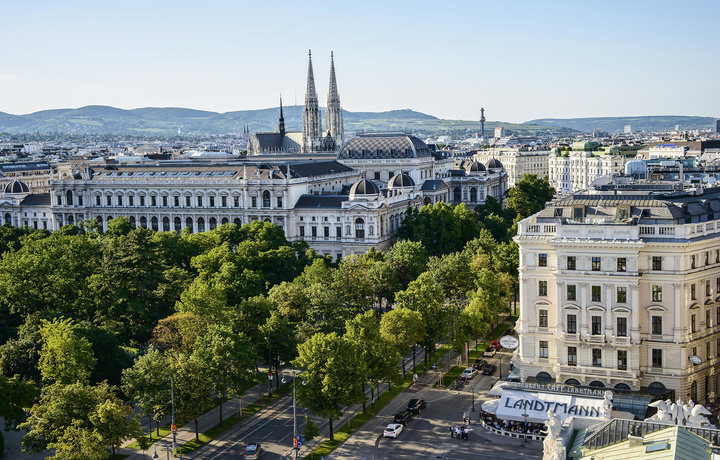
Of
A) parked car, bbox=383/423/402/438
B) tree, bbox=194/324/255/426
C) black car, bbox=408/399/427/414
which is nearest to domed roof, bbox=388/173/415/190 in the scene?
black car, bbox=408/399/427/414

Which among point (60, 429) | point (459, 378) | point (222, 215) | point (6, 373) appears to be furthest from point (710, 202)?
point (222, 215)

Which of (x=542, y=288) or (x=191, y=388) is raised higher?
(x=542, y=288)

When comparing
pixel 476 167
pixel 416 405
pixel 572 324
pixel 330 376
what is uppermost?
pixel 476 167

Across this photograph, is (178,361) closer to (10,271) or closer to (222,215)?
(10,271)

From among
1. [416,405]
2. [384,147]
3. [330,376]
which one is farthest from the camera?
[384,147]

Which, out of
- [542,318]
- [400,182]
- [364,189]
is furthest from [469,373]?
[400,182]

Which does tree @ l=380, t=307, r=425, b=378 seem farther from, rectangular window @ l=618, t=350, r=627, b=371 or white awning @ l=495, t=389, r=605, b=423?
rectangular window @ l=618, t=350, r=627, b=371

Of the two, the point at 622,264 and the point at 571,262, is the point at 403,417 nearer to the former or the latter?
the point at 571,262
